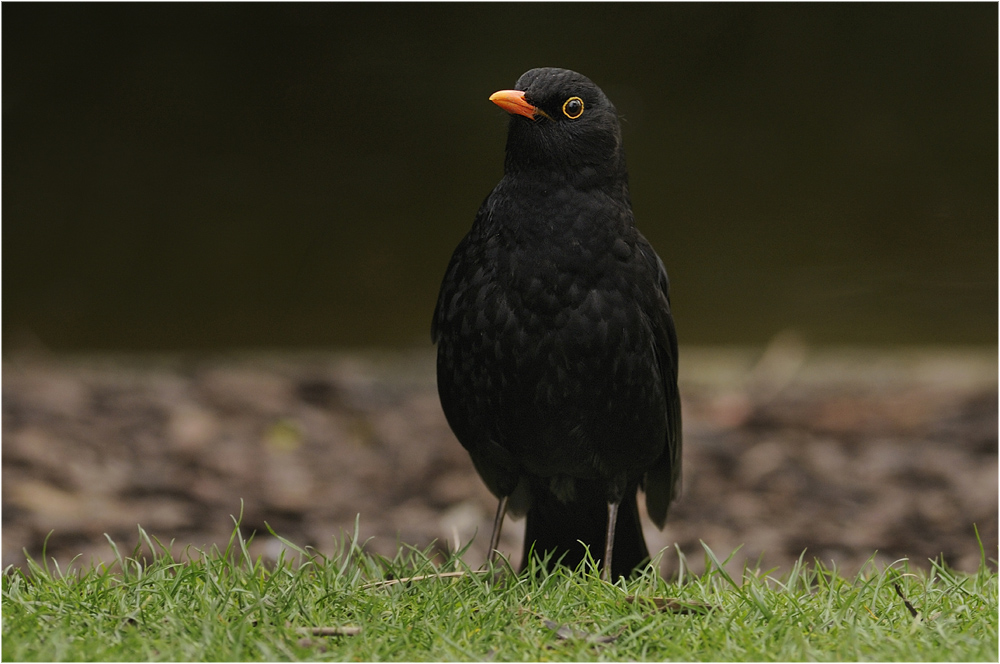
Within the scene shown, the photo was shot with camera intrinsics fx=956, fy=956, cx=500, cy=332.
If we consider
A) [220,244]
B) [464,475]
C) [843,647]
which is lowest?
[464,475]

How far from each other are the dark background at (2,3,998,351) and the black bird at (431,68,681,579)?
308 cm

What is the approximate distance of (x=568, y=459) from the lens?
3.04m

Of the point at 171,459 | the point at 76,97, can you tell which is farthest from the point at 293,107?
the point at 171,459

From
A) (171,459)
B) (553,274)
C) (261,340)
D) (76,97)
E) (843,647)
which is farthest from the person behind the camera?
(261,340)

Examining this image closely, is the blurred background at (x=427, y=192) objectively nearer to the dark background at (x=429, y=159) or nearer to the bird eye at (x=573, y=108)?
the dark background at (x=429, y=159)

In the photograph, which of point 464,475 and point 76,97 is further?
point 76,97

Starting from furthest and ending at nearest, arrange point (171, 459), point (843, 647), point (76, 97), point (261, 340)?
point (261, 340), point (76, 97), point (171, 459), point (843, 647)

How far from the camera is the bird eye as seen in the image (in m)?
3.00

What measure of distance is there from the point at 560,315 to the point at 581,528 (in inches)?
33.3

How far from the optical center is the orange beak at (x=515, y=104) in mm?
2939

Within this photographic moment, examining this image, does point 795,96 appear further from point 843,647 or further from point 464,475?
point 843,647

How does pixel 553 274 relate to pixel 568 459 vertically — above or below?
above

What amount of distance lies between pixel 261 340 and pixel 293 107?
62.5 inches

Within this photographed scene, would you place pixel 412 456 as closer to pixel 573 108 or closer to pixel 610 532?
pixel 610 532
